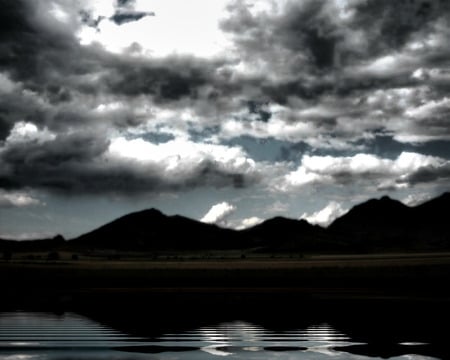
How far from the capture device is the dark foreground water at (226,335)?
19859mm

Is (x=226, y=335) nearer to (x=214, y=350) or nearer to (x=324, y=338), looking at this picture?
(x=214, y=350)

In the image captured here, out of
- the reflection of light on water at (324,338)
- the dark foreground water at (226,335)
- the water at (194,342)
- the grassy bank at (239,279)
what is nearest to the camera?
the water at (194,342)

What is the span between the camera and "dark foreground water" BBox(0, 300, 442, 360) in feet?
65.2

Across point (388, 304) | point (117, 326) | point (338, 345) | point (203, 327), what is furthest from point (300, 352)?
point (388, 304)

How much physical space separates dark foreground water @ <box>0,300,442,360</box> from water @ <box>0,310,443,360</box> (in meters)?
0.04

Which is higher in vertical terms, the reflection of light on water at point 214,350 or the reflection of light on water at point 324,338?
the reflection of light on water at point 214,350

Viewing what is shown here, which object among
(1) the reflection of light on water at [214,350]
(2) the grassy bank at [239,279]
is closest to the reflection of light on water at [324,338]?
(1) the reflection of light on water at [214,350]

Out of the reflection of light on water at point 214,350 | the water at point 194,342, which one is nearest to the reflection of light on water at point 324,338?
the water at point 194,342

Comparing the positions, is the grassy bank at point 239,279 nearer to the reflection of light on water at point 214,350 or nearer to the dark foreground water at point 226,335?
the dark foreground water at point 226,335

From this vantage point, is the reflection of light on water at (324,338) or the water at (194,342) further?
the reflection of light on water at (324,338)

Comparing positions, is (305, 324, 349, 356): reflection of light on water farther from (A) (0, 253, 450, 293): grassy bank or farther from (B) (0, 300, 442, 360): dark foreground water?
(A) (0, 253, 450, 293): grassy bank

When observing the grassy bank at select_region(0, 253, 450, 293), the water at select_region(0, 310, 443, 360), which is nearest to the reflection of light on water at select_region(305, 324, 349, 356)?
the water at select_region(0, 310, 443, 360)

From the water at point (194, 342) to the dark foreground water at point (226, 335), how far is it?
4cm

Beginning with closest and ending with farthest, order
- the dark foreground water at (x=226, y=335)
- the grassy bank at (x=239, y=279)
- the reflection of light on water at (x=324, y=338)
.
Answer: the dark foreground water at (x=226, y=335), the reflection of light on water at (x=324, y=338), the grassy bank at (x=239, y=279)
